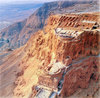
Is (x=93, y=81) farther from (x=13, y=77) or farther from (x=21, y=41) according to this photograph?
(x=21, y=41)

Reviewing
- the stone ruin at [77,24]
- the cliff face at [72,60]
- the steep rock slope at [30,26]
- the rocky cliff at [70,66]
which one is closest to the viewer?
the rocky cliff at [70,66]

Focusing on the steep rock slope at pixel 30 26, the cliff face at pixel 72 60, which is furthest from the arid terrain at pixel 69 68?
the steep rock slope at pixel 30 26

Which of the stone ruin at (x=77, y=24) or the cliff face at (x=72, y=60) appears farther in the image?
the stone ruin at (x=77, y=24)

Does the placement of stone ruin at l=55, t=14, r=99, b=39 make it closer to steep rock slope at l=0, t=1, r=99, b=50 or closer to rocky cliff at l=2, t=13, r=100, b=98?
rocky cliff at l=2, t=13, r=100, b=98

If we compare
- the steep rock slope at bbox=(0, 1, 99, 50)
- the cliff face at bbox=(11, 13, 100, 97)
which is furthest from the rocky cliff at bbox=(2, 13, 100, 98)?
the steep rock slope at bbox=(0, 1, 99, 50)

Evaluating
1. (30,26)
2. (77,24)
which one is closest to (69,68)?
(77,24)

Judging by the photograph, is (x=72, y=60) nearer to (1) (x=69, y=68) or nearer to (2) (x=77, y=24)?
(1) (x=69, y=68)

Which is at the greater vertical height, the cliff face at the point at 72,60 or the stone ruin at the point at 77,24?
the stone ruin at the point at 77,24

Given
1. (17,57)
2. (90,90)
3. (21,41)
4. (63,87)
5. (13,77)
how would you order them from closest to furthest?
(63,87)
(90,90)
(13,77)
(17,57)
(21,41)

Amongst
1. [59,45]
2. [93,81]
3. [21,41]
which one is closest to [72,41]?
[59,45]

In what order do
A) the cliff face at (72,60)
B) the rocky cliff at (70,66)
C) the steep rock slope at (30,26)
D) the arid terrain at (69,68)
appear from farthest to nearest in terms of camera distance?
1. the steep rock slope at (30,26)
2. the cliff face at (72,60)
3. the arid terrain at (69,68)
4. the rocky cliff at (70,66)

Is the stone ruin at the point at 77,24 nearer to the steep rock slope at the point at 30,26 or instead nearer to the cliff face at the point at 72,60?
the cliff face at the point at 72,60
